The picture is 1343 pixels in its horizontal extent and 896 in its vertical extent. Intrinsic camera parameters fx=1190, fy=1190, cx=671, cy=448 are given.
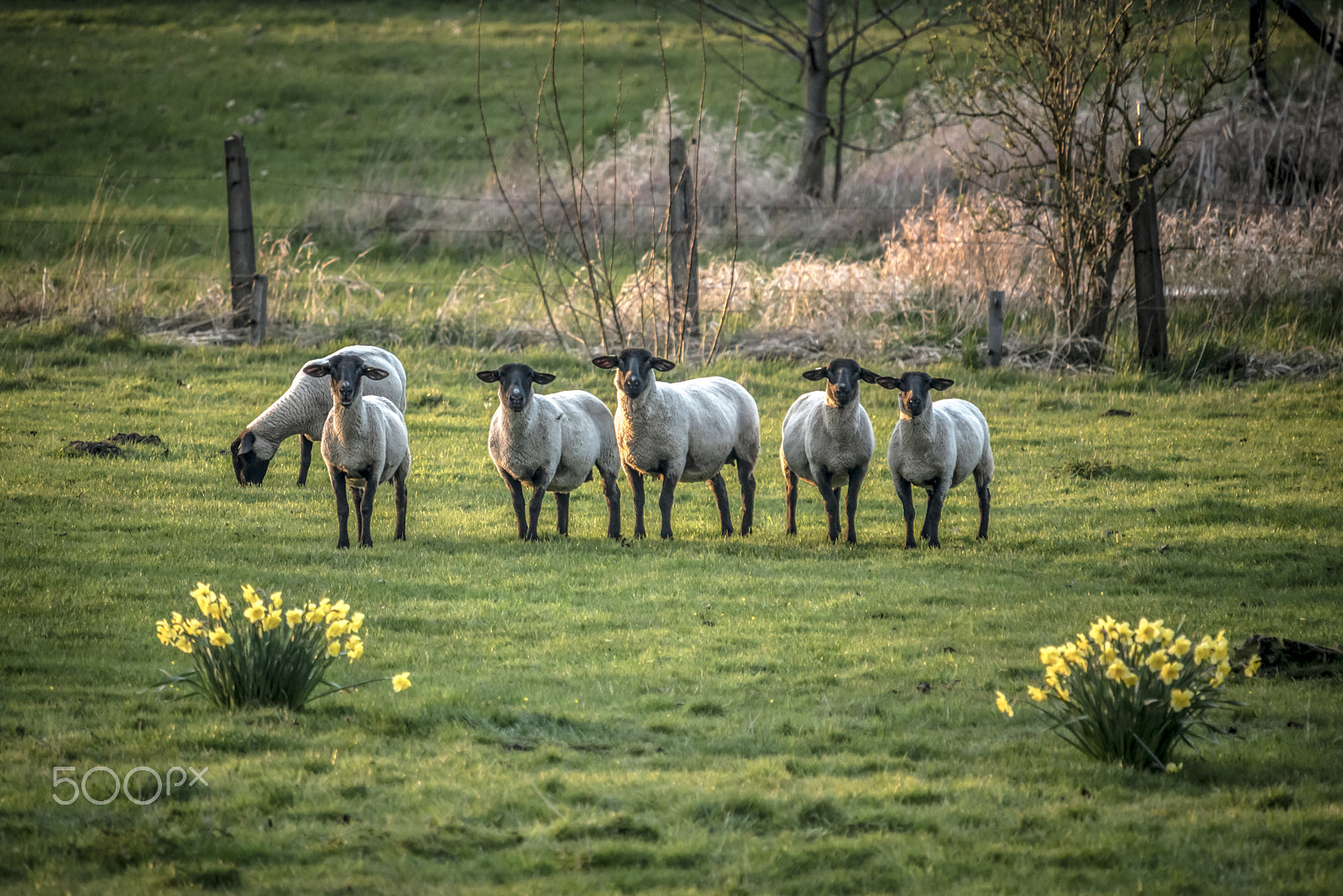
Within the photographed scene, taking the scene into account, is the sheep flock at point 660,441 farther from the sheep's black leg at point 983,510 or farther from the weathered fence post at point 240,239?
the weathered fence post at point 240,239

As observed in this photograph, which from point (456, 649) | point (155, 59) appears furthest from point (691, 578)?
point (155, 59)

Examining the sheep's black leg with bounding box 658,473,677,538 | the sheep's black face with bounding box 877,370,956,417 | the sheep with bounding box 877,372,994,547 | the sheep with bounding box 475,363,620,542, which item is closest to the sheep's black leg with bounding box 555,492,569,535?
the sheep with bounding box 475,363,620,542

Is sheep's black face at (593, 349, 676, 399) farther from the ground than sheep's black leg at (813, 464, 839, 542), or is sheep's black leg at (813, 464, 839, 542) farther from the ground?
sheep's black face at (593, 349, 676, 399)

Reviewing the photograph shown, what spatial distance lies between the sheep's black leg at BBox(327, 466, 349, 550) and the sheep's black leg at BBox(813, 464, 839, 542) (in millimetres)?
4417

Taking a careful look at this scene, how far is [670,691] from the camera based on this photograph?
7207 mm

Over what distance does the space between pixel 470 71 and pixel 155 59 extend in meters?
10.9

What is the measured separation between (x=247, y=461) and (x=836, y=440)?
6.42 metres

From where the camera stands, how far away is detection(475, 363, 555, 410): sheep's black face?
10844 millimetres

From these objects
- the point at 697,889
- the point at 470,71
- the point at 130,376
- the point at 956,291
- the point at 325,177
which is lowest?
the point at 697,889

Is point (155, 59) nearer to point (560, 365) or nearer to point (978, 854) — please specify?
point (560, 365)

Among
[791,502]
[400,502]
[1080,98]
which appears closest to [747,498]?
[791,502]

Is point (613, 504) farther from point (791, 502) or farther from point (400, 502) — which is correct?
point (400, 502)

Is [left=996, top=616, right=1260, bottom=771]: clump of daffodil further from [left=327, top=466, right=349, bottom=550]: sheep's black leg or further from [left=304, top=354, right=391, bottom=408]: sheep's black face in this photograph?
[left=304, top=354, right=391, bottom=408]: sheep's black face

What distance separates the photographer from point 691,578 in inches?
384
